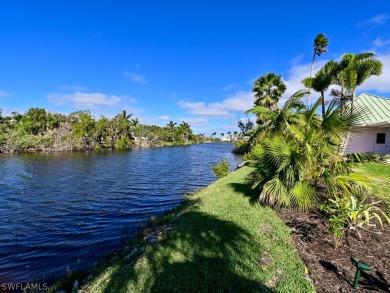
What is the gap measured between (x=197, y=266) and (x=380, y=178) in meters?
9.76

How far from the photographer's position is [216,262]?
4.32m

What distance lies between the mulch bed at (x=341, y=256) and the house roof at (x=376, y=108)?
551 inches

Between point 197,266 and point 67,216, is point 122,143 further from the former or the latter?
point 197,266

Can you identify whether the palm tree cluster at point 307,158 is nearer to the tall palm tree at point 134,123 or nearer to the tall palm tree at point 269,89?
the tall palm tree at point 269,89

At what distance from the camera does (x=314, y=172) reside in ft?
21.3

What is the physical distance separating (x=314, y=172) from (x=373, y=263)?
2.74 meters

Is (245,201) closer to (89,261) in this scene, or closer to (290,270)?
(290,270)

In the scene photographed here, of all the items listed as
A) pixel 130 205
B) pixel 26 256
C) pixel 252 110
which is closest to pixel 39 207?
pixel 130 205

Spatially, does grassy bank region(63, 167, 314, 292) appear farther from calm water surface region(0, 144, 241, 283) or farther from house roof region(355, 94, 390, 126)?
house roof region(355, 94, 390, 126)

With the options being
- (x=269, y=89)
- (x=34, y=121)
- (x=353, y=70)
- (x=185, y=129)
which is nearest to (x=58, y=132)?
(x=34, y=121)

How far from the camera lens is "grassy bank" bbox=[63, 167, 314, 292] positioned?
3.73 m

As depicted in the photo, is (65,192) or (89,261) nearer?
(89,261)

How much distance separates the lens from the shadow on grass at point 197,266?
12.1 ft

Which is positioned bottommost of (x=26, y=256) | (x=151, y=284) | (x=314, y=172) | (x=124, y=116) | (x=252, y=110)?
(x=26, y=256)
